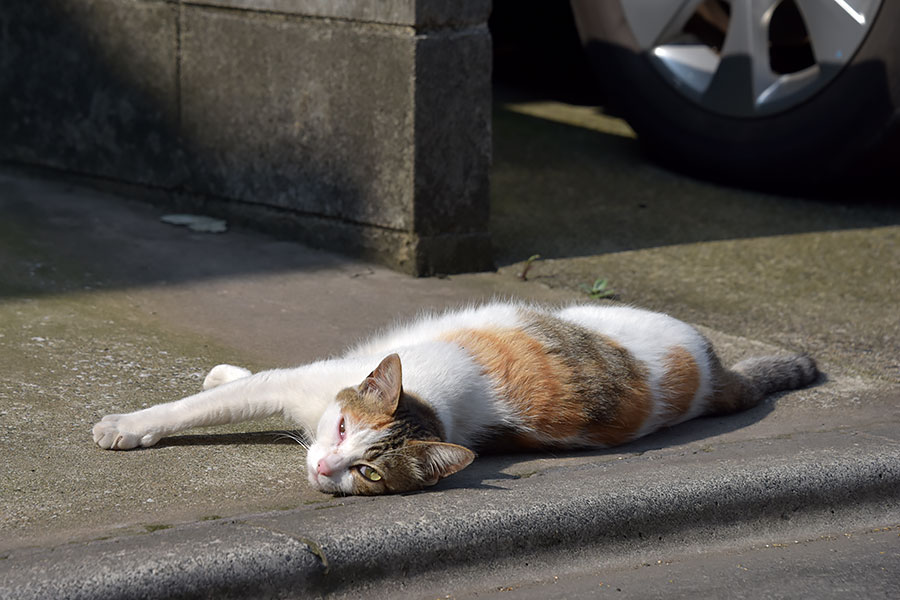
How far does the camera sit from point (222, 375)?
10.9 ft

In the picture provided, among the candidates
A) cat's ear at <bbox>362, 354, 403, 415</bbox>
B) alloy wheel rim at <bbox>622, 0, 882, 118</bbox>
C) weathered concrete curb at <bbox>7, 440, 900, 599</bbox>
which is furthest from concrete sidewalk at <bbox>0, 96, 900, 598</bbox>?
alloy wheel rim at <bbox>622, 0, 882, 118</bbox>

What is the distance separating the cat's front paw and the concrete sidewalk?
0.05 metres

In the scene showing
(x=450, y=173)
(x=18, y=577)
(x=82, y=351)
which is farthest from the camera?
(x=450, y=173)

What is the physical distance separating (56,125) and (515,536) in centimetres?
352

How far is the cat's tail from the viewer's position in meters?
3.49

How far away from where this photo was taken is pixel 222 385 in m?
3.06

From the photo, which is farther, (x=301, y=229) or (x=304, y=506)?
(x=301, y=229)

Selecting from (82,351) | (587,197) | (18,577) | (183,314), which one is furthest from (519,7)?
(18,577)

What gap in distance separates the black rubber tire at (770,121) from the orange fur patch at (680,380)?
2.34 meters

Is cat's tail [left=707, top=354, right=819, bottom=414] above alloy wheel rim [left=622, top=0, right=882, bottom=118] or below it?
below

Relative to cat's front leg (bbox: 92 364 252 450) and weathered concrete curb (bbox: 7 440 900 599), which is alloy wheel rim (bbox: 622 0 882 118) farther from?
cat's front leg (bbox: 92 364 252 450)

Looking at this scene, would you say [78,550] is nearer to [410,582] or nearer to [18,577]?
[18,577]

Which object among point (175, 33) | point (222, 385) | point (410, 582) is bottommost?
point (410, 582)

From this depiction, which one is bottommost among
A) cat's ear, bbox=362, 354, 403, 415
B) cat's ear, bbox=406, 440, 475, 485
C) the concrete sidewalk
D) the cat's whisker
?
the cat's whisker
